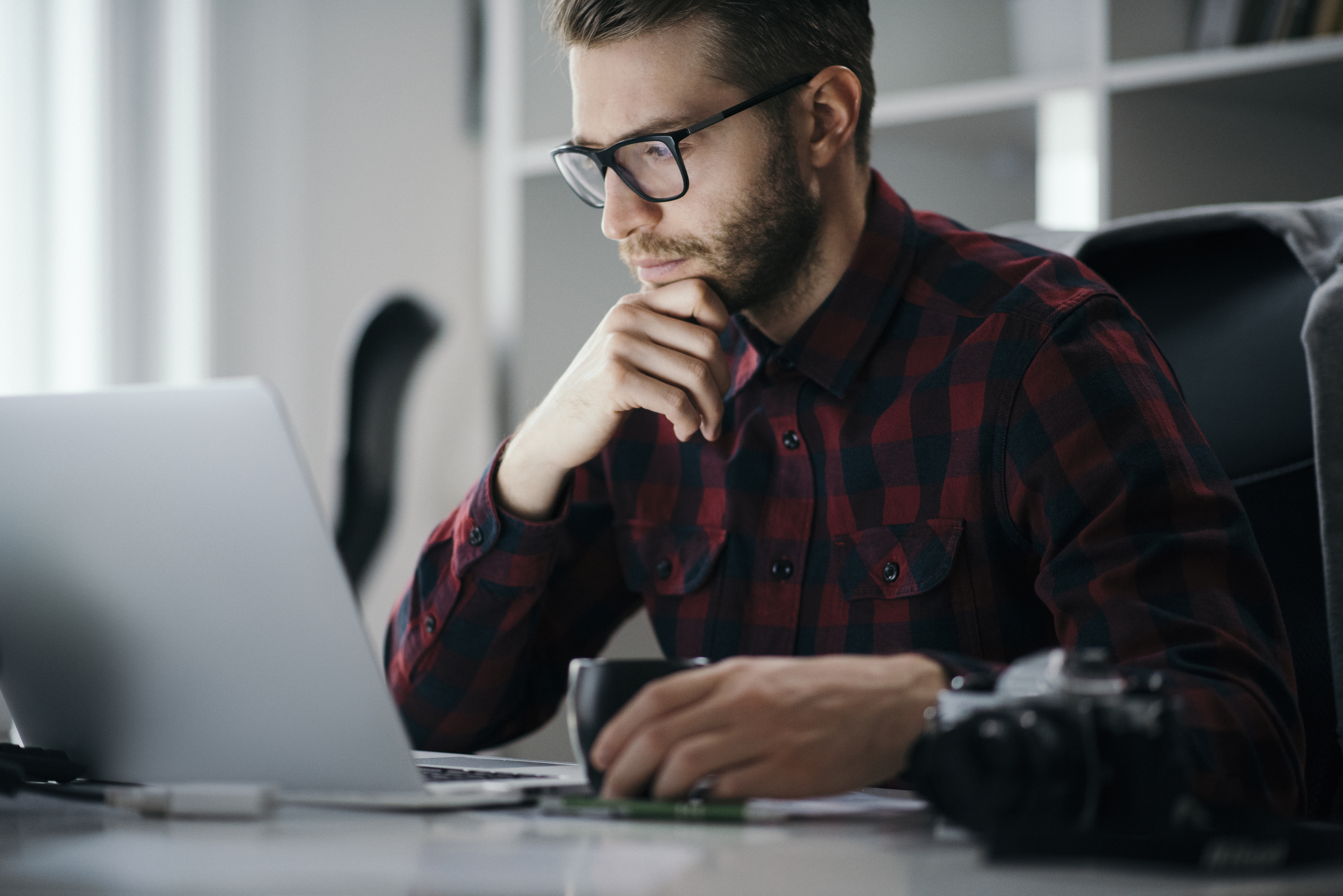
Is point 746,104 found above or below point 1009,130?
below

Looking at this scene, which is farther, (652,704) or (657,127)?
(657,127)

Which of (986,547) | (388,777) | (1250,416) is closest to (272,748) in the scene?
(388,777)

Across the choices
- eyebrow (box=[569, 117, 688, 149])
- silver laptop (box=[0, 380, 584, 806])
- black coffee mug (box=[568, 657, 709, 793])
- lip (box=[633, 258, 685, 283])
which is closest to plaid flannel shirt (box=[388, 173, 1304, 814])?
lip (box=[633, 258, 685, 283])

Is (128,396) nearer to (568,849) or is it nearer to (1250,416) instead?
(568,849)

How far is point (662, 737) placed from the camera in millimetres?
606

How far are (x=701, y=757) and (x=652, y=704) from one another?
0.11 ft

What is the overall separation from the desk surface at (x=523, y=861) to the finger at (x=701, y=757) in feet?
0.07

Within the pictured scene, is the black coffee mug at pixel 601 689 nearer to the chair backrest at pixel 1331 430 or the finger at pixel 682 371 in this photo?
the finger at pixel 682 371

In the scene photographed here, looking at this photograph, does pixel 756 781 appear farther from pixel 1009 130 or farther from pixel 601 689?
pixel 1009 130

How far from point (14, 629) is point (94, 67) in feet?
6.48

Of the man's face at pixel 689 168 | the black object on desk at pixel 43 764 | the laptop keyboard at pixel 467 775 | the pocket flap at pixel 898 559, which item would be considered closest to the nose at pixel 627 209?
the man's face at pixel 689 168

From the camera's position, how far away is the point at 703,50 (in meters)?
1.19

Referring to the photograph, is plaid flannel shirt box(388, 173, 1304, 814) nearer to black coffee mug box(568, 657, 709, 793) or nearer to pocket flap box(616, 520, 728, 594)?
pocket flap box(616, 520, 728, 594)

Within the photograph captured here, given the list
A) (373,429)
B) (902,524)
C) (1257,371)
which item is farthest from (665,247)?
(373,429)
